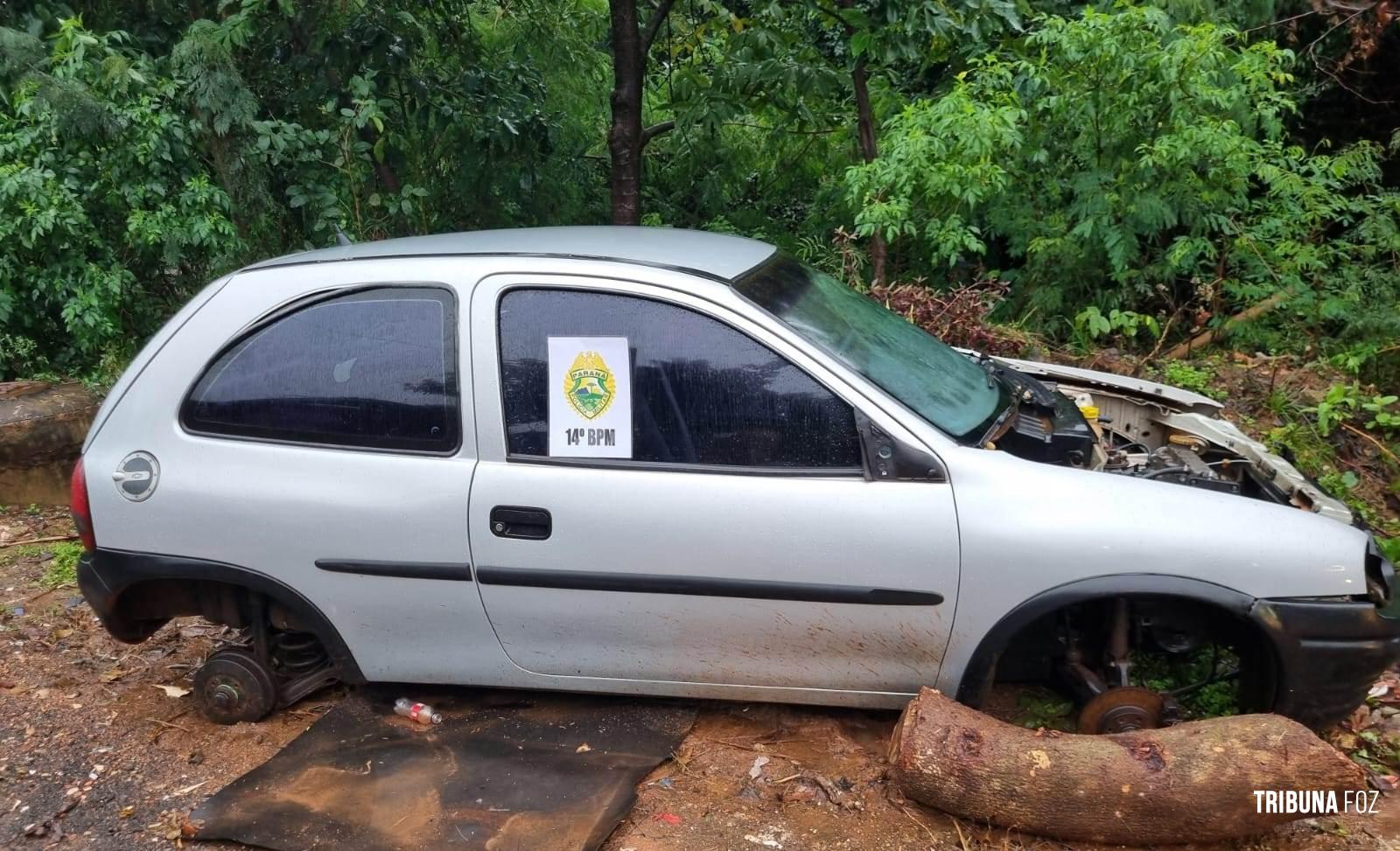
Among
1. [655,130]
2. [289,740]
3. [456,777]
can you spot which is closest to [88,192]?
[655,130]

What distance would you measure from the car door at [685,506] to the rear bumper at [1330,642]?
919mm

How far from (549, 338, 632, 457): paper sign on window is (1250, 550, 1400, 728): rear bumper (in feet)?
6.26

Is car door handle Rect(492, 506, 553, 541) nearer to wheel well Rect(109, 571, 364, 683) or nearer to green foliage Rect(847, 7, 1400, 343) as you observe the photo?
wheel well Rect(109, 571, 364, 683)

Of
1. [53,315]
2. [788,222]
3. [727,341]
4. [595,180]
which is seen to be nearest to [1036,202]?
[788,222]

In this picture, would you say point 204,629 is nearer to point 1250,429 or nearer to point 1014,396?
point 1014,396

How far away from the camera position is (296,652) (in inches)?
146

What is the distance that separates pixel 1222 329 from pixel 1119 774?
15.0ft

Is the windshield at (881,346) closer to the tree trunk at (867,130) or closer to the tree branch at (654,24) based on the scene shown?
the tree trunk at (867,130)

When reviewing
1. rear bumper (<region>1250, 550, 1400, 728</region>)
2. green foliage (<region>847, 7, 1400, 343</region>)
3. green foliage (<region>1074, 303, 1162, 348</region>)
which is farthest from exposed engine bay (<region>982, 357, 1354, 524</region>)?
green foliage (<region>847, 7, 1400, 343</region>)

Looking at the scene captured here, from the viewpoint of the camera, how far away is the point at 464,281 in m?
3.26

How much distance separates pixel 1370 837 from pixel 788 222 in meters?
6.77

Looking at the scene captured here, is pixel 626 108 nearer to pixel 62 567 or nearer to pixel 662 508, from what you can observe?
pixel 62 567

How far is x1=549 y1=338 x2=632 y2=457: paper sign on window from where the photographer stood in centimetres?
314

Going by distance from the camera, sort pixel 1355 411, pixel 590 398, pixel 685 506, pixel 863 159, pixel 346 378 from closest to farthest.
→ pixel 685 506 < pixel 590 398 < pixel 346 378 < pixel 1355 411 < pixel 863 159
